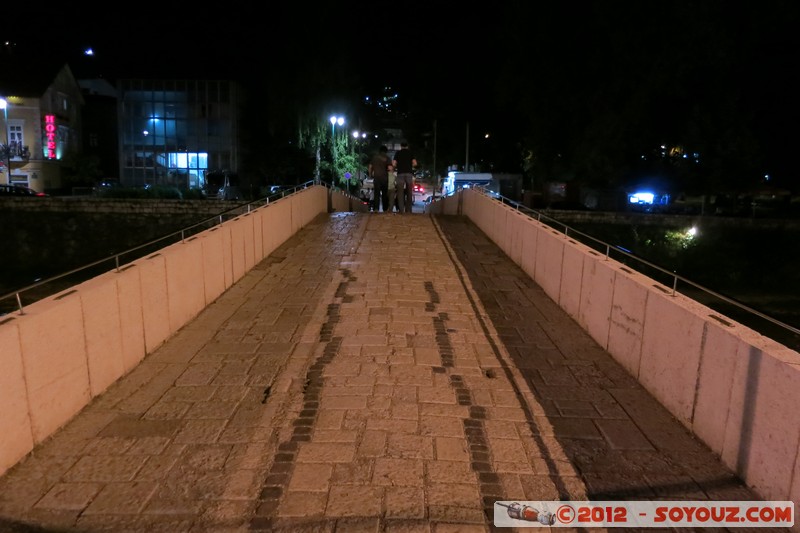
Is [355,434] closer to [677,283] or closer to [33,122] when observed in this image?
[677,283]

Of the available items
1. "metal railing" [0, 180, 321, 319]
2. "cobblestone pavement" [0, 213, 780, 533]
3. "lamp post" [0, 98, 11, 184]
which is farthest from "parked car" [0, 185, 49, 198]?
"cobblestone pavement" [0, 213, 780, 533]

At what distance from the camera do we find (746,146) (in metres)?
37.2

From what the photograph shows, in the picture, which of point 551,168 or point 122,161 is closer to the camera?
point 551,168

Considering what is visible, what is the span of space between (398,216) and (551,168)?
107 feet

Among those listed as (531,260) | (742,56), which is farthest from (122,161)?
(531,260)

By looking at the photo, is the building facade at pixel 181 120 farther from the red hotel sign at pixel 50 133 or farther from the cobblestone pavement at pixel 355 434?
the cobblestone pavement at pixel 355 434

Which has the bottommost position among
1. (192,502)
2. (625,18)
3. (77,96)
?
(192,502)

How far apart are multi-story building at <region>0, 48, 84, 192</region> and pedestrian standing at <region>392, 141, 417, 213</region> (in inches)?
1499

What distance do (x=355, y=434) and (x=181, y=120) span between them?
5215 centimetres

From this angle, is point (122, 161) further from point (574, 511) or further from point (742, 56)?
point (574, 511)

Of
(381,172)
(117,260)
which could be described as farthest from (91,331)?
(381,172)

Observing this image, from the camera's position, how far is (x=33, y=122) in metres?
47.3

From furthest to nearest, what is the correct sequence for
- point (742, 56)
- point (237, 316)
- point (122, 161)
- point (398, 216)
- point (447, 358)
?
point (122, 161) < point (742, 56) < point (398, 216) < point (237, 316) < point (447, 358)

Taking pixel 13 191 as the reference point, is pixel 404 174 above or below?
above
